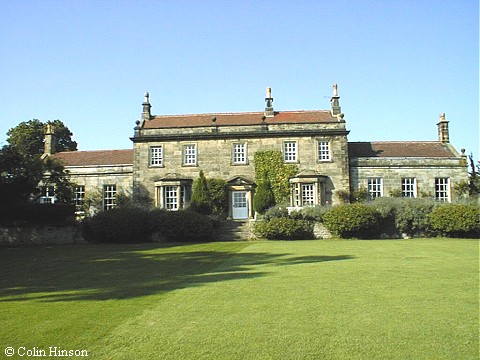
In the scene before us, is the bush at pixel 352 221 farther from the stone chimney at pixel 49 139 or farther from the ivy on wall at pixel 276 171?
the stone chimney at pixel 49 139

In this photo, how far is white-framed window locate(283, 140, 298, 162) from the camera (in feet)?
101

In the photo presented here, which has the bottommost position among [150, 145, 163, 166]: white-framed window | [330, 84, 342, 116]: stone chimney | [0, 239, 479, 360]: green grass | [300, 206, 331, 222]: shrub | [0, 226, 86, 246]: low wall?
[0, 239, 479, 360]: green grass

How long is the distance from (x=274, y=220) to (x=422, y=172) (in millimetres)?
13437

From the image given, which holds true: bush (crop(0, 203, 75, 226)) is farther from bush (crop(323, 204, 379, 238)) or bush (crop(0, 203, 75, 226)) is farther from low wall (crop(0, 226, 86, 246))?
bush (crop(323, 204, 379, 238))

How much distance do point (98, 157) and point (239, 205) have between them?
12.7 metres

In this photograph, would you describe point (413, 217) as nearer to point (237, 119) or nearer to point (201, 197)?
point (201, 197)

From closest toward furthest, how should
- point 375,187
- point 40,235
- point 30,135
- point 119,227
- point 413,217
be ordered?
point 119,227
point 413,217
point 40,235
point 375,187
point 30,135

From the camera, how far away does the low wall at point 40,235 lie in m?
24.3

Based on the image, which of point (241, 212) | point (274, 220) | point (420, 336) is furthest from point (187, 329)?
point (241, 212)

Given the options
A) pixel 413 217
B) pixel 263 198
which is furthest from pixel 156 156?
pixel 413 217

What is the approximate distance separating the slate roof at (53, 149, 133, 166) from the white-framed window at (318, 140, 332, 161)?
13975 mm

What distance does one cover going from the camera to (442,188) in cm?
3127

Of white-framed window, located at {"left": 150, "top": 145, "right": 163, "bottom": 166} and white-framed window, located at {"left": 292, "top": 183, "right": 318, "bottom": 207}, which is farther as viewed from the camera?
white-framed window, located at {"left": 150, "top": 145, "right": 163, "bottom": 166}

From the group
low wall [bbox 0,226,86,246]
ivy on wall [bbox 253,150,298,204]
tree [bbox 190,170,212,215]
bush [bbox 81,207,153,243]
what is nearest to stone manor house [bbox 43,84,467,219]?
ivy on wall [bbox 253,150,298,204]
